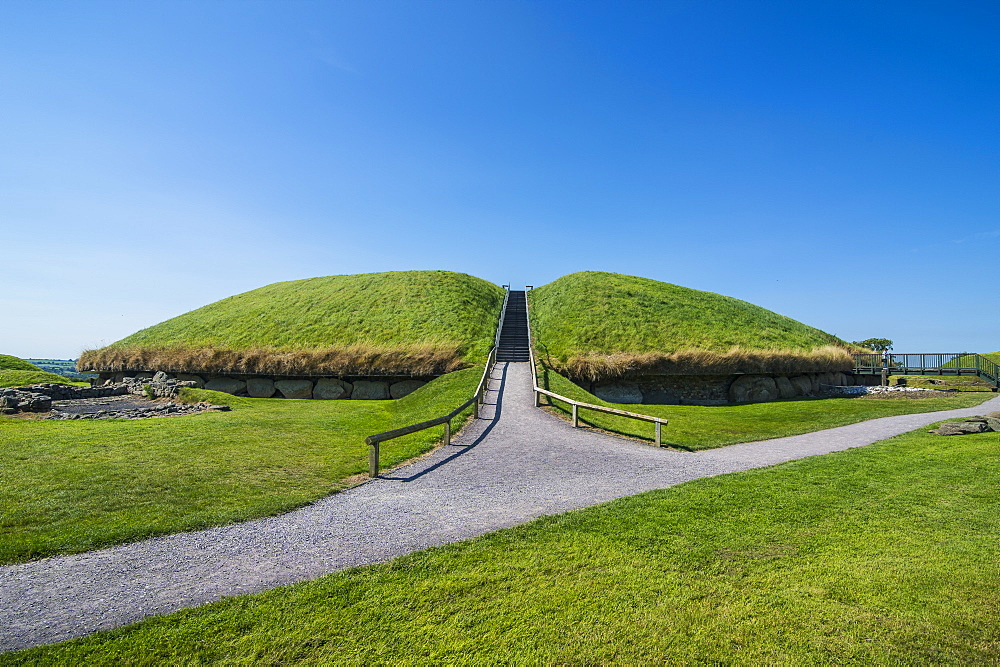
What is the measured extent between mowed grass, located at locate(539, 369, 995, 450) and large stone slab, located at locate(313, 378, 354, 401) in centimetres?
1092

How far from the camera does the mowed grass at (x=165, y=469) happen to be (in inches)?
255

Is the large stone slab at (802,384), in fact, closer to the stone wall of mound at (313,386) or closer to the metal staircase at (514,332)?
the metal staircase at (514,332)

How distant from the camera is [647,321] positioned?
30297 mm

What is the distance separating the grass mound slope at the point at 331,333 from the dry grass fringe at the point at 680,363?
5889 mm

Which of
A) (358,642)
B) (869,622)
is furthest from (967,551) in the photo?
(358,642)

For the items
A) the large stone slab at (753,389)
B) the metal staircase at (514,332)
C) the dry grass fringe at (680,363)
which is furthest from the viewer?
the metal staircase at (514,332)

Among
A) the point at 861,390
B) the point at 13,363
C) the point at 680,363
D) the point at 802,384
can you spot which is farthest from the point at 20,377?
the point at 861,390

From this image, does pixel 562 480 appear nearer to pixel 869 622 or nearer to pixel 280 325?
pixel 869 622

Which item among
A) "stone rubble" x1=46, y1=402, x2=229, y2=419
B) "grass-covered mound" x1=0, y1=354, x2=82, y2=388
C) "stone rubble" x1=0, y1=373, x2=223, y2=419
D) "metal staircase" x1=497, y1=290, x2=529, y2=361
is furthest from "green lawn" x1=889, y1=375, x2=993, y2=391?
"grass-covered mound" x1=0, y1=354, x2=82, y2=388

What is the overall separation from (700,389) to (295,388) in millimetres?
22570

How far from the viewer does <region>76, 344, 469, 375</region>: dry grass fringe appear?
25078 millimetres

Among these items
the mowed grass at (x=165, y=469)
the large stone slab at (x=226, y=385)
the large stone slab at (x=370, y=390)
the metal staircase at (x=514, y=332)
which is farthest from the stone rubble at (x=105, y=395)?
the metal staircase at (x=514, y=332)

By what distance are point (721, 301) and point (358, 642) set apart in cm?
4136

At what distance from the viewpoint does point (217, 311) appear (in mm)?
37000
